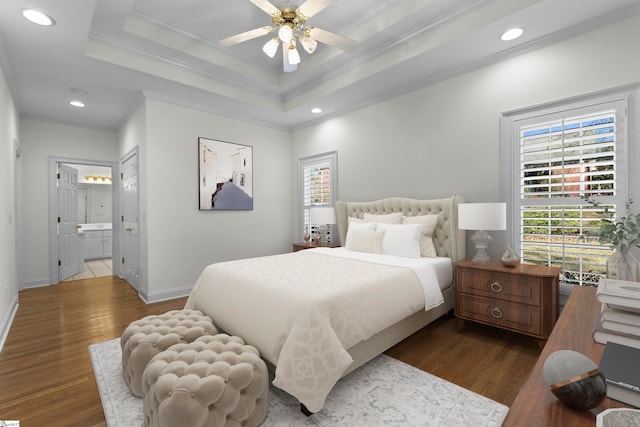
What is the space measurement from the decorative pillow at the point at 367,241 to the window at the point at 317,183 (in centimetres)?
120

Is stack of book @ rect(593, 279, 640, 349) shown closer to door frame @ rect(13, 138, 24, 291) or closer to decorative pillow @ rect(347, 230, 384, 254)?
decorative pillow @ rect(347, 230, 384, 254)

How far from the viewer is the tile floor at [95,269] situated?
224 inches

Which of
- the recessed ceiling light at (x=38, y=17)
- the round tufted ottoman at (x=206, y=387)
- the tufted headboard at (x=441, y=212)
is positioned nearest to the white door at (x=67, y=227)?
the recessed ceiling light at (x=38, y=17)

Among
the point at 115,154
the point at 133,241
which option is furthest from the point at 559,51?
the point at 115,154

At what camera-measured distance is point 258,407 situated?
5.44 ft

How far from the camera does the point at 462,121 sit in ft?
11.1

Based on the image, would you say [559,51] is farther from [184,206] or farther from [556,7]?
[184,206]

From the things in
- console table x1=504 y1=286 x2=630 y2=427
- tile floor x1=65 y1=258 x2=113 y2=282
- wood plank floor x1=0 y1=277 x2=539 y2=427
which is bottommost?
tile floor x1=65 y1=258 x2=113 y2=282

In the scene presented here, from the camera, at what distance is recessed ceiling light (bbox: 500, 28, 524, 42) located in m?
2.65

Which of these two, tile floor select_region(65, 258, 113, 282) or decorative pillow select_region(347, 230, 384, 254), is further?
tile floor select_region(65, 258, 113, 282)

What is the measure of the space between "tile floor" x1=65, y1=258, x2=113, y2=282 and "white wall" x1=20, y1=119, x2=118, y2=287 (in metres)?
0.62

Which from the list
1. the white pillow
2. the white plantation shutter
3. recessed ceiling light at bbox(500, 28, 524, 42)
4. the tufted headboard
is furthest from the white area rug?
recessed ceiling light at bbox(500, 28, 524, 42)

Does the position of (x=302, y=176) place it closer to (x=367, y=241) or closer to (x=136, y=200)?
(x=367, y=241)

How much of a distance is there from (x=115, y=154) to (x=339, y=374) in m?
5.95
